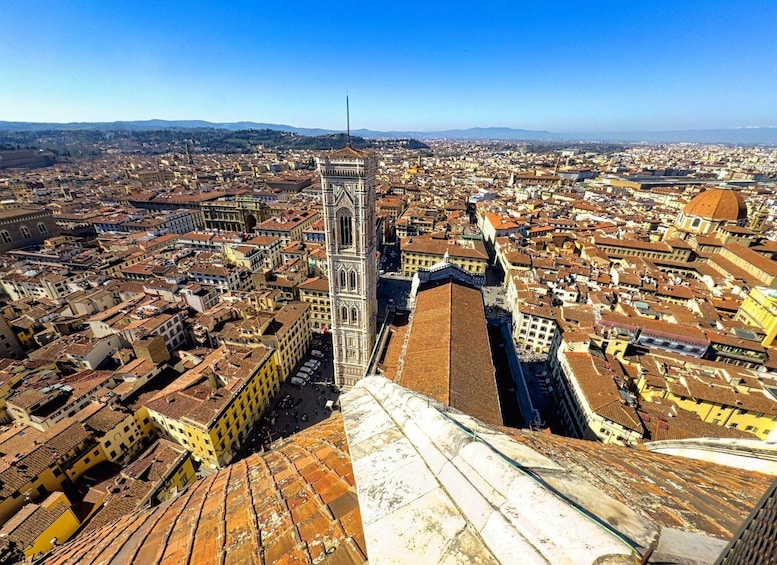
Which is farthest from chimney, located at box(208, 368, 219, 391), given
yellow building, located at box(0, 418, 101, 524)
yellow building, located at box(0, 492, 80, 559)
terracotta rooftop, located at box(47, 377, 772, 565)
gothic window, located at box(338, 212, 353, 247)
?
terracotta rooftop, located at box(47, 377, 772, 565)

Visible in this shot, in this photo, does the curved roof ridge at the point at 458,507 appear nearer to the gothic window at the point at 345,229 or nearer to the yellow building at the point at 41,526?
the gothic window at the point at 345,229

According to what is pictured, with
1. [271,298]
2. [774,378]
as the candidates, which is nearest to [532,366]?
[774,378]

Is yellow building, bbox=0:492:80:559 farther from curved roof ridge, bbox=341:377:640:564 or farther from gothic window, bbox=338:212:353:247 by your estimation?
curved roof ridge, bbox=341:377:640:564

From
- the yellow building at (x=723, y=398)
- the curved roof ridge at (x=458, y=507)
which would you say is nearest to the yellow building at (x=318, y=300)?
the yellow building at (x=723, y=398)

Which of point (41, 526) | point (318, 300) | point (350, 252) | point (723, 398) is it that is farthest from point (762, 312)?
point (41, 526)

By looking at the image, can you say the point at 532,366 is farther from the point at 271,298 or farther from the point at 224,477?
the point at 224,477

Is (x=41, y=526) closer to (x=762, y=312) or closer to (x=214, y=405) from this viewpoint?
(x=214, y=405)
